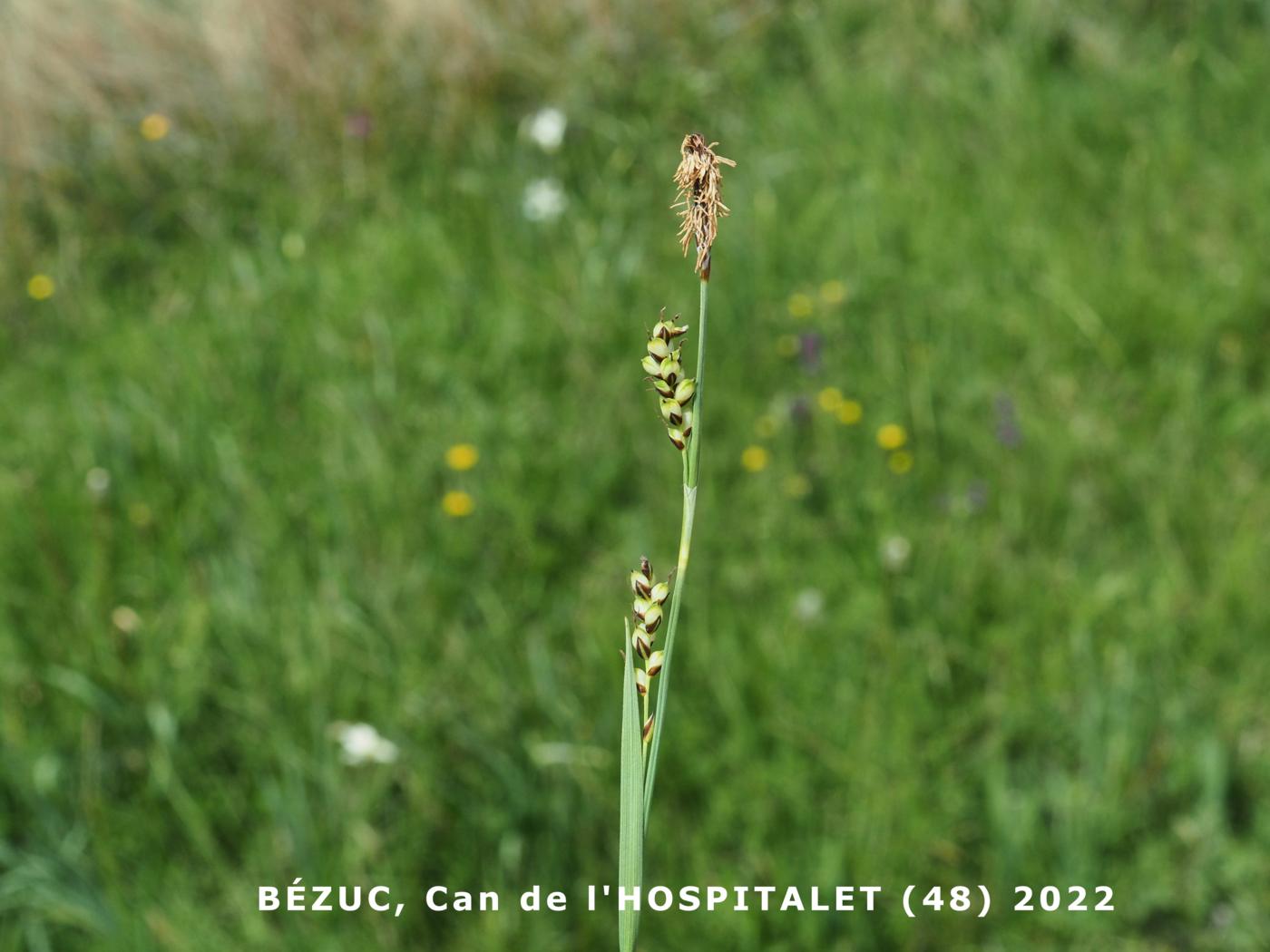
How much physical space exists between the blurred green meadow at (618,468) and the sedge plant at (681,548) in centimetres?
109

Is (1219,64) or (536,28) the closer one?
(1219,64)

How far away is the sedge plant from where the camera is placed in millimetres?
540

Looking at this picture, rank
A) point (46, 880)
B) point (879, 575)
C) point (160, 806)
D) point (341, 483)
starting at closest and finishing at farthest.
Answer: point (46, 880)
point (160, 806)
point (879, 575)
point (341, 483)

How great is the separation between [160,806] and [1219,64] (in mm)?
2679

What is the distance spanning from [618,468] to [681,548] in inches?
68.7

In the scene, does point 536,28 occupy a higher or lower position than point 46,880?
higher

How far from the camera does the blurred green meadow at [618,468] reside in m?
1.73

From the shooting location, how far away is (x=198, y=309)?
2.94 meters

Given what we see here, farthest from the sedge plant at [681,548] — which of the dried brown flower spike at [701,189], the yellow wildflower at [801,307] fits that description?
the yellow wildflower at [801,307]

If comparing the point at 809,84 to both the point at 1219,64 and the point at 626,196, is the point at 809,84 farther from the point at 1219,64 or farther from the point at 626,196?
the point at 1219,64

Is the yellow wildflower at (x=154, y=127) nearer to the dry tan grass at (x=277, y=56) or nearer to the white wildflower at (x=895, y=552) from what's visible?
the dry tan grass at (x=277, y=56)

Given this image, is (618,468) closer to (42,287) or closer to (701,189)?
(42,287)

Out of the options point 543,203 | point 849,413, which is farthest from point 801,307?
point 543,203

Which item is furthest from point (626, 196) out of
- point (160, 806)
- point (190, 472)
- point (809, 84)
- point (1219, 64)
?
point (160, 806)
